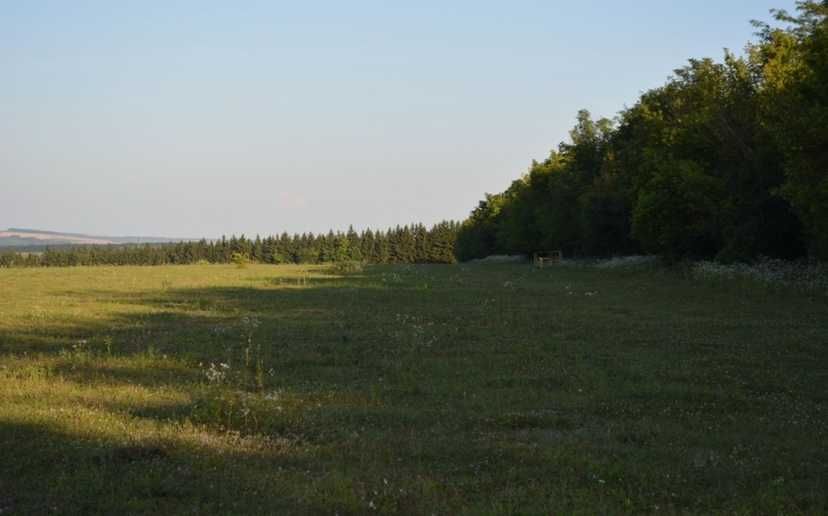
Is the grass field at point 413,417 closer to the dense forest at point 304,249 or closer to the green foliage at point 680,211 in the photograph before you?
the green foliage at point 680,211

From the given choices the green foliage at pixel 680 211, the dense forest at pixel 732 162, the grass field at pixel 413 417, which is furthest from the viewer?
the green foliage at pixel 680 211

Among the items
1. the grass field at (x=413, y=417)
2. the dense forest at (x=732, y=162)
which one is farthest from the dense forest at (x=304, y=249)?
the grass field at (x=413, y=417)

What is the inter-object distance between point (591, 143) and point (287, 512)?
3206 inches

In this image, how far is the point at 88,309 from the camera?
990 inches

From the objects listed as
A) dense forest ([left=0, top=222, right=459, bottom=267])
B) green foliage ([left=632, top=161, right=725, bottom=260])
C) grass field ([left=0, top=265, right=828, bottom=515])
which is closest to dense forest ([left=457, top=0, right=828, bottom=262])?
green foliage ([left=632, top=161, right=725, bottom=260])

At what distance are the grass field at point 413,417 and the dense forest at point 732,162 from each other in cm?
954

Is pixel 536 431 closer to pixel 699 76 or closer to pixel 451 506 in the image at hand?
pixel 451 506

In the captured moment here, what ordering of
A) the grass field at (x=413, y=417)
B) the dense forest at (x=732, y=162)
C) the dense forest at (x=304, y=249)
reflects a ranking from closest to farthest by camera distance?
the grass field at (x=413, y=417)
the dense forest at (x=732, y=162)
the dense forest at (x=304, y=249)

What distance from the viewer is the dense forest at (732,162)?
26.4 meters

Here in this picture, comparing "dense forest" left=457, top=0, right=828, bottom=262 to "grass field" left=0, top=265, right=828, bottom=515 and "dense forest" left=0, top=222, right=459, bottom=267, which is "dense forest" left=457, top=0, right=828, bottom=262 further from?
"dense forest" left=0, top=222, right=459, bottom=267

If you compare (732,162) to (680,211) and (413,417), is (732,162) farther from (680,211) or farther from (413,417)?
(413,417)

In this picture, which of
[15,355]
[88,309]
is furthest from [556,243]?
[15,355]

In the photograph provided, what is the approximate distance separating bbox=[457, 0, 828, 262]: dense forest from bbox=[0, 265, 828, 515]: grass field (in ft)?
31.3

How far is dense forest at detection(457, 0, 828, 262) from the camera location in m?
26.4
